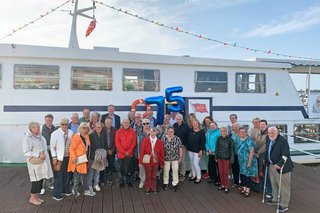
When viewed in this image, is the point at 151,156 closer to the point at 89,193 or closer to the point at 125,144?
the point at 125,144

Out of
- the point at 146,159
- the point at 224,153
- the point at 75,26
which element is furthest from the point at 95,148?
the point at 75,26

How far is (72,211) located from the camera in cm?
499

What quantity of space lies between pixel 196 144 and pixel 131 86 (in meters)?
3.34

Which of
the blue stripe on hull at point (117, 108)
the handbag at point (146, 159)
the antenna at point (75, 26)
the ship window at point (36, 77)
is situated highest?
the antenna at point (75, 26)

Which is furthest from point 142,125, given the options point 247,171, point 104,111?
point 247,171

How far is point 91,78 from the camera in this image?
8.41m

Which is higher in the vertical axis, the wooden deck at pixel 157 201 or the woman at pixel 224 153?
the woman at pixel 224 153

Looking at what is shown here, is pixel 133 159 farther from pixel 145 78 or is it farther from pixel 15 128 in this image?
pixel 15 128

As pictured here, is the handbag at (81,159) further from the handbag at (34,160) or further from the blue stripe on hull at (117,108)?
the blue stripe on hull at (117,108)

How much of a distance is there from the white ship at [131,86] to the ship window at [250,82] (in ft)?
0.12

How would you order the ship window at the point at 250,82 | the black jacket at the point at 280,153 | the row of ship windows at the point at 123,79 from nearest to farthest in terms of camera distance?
the black jacket at the point at 280,153
the row of ship windows at the point at 123,79
the ship window at the point at 250,82

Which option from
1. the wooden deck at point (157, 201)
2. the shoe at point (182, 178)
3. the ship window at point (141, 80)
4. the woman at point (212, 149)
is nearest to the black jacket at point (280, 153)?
the wooden deck at point (157, 201)

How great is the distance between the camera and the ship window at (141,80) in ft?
28.5

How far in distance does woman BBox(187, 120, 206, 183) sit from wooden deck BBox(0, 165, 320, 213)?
475 millimetres
